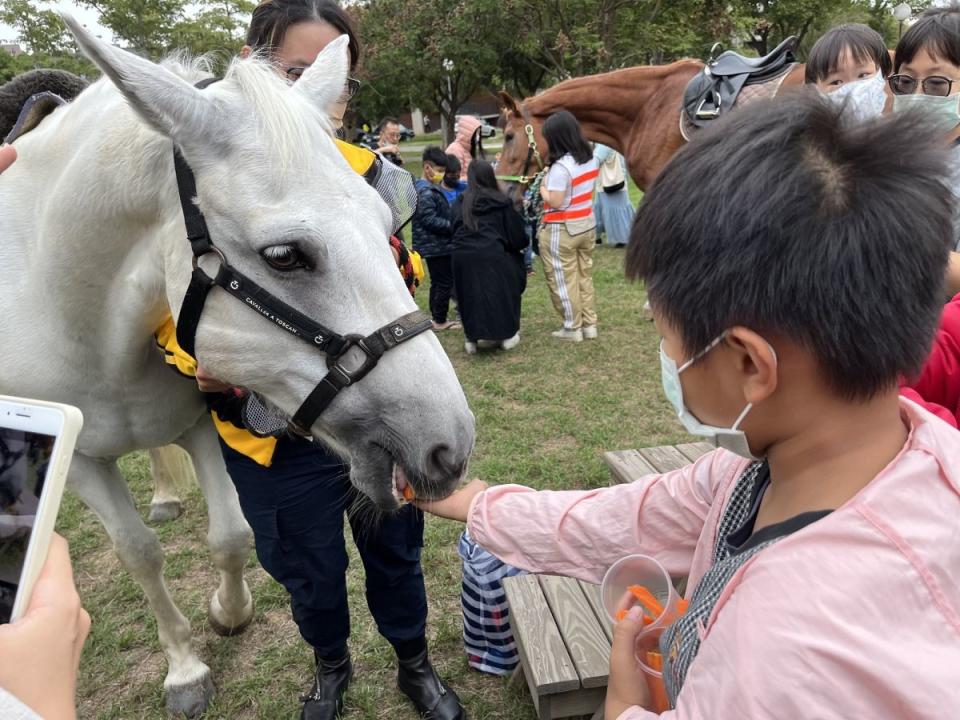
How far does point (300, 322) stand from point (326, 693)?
5.23 feet

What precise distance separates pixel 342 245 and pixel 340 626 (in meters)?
1.45

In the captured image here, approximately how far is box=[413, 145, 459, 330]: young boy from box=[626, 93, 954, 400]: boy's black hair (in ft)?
18.1

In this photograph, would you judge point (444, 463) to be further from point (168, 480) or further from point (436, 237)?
point (436, 237)

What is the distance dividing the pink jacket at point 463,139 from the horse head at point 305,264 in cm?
653

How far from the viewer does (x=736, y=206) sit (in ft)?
2.70

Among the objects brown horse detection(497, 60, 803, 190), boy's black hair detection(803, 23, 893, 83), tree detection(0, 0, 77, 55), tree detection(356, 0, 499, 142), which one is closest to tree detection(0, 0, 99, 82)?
tree detection(0, 0, 77, 55)

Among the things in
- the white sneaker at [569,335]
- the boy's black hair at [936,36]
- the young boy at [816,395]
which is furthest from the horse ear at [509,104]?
the young boy at [816,395]

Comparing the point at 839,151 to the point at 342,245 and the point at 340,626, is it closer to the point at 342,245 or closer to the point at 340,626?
Result: the point at 342,245

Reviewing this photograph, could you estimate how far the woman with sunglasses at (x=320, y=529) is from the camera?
195 centimetres

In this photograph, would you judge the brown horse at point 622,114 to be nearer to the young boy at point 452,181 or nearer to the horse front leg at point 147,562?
the young boy at point 452,181

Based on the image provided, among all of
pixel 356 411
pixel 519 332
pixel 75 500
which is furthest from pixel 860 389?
pixel 519 332

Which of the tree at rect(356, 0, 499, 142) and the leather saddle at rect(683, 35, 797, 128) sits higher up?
the leather saddle at rect(683, 35, 797, 128)

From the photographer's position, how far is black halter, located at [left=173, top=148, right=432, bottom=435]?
1.41 m

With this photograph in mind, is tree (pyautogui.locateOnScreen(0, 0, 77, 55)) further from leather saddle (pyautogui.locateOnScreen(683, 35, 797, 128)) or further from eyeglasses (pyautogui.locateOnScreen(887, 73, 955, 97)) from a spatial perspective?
eyeglasses (pyautogui.locateOnScreen(887, 73, 955, 97))
